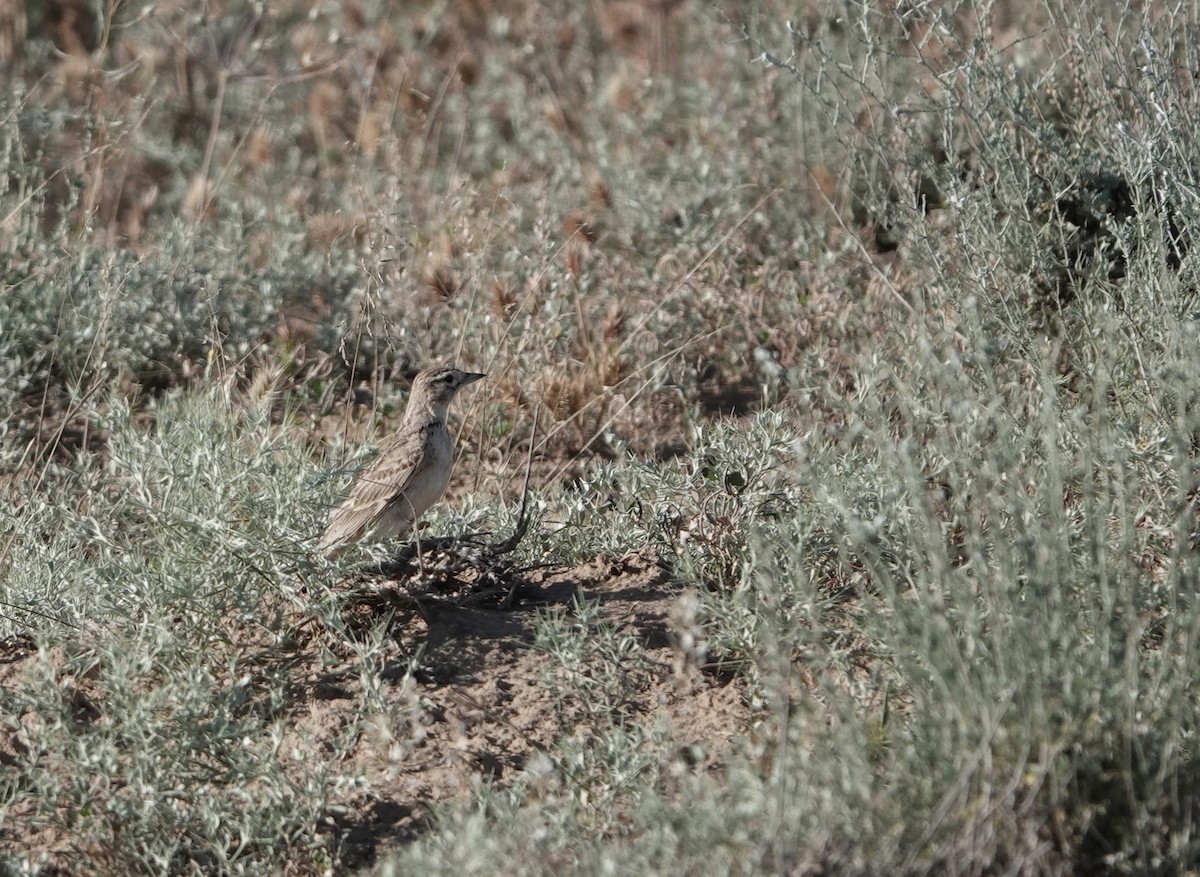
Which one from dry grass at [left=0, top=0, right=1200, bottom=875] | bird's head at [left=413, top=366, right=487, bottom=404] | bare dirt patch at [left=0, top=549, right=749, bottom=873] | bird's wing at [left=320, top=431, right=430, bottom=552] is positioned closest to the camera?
dry grass at [left=0, top=0, right=1200, bottom=875]

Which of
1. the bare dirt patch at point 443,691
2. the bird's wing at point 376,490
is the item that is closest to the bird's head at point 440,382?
the bird's wing at point 376,490

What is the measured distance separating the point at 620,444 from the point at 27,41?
6157 mm

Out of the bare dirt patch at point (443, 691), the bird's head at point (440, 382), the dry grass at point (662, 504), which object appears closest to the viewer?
the dry grass at point (662, 504)

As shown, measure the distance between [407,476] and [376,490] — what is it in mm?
146

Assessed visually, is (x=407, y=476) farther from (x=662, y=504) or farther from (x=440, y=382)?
(x=662, y=504)

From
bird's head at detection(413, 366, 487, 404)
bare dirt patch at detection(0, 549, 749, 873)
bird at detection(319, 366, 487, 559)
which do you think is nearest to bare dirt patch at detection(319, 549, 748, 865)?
bare dirt patch at detection(0, 549, 749, 873)

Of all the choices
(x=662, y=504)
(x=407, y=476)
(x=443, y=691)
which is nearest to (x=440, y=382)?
(x=407, y=476)

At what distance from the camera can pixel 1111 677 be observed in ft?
12.0

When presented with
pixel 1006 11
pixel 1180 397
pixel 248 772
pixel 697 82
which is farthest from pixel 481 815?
pixel 1006 11

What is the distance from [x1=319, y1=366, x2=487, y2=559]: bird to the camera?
205 inches

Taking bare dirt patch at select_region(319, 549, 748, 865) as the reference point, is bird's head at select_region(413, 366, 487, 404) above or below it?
above

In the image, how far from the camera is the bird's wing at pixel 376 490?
5184 mm

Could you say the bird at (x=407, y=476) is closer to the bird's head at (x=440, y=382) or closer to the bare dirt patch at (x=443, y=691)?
the bird's head at (x=440, y=382)

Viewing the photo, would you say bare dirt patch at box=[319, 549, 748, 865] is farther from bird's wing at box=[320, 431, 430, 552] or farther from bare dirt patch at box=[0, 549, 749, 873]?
bird's wing at box=[320, 431, 430, 552]
